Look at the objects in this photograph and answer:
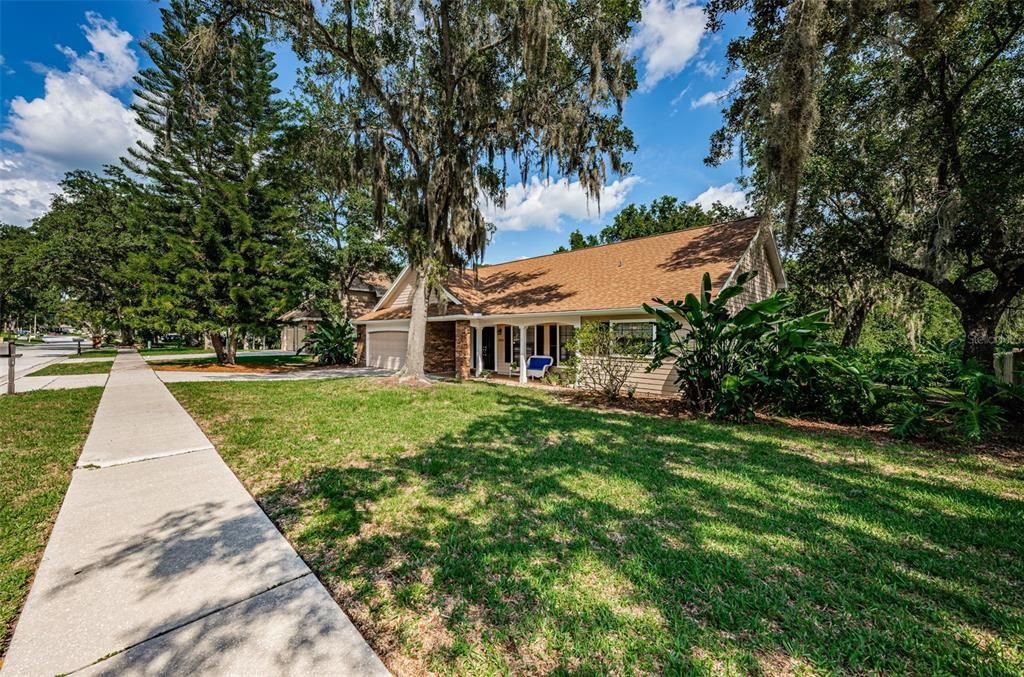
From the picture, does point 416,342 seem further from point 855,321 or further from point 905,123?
point 855,321

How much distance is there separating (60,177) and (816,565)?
46.5m

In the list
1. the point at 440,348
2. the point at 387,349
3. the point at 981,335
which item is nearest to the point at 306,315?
the point at 387,349

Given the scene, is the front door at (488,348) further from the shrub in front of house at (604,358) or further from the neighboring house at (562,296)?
the shrub in front of house at (604,358)

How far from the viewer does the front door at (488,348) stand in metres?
16.5

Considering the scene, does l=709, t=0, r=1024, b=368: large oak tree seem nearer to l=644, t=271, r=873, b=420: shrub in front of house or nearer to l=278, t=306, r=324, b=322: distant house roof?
l=644, t=271, r=873, b=420: shrub in front of house

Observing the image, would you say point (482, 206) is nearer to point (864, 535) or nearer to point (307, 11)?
point (307, 11)

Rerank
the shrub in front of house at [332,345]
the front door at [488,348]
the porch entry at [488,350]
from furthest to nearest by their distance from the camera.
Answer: the shrub in front of house at [332,345] < the front door at [488,348] < the porch entry at [488,350]

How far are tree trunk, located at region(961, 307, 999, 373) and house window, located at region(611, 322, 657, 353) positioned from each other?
682 centimetres

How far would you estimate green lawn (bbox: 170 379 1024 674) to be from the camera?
201 cm

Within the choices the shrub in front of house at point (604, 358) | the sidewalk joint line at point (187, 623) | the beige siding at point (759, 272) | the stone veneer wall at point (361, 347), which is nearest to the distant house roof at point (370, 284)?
the stone veneer wall at point (361, 347)

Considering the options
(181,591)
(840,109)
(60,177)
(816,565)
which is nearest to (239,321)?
(181,591)

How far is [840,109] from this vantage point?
32.5 ft

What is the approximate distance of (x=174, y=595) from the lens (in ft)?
7.62

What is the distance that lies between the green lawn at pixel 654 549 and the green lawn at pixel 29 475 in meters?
1.39
